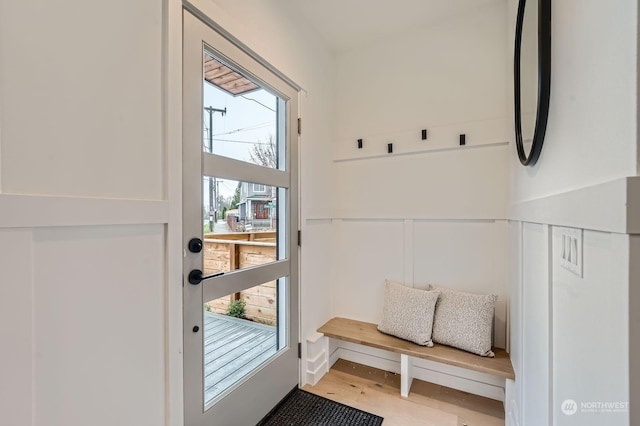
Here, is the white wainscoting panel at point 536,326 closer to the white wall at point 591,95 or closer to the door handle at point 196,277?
the white wall at point 591,95

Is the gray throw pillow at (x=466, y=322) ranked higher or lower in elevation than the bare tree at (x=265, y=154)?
lower

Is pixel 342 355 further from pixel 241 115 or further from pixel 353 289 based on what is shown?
pixel 241 115

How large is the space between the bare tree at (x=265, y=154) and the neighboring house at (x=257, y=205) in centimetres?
15

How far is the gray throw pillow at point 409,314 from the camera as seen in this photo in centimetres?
192

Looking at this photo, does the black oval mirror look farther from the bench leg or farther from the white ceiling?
the bench leg

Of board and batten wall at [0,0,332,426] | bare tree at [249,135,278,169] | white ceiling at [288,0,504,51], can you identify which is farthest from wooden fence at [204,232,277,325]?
white ceiling at [288,0,504,51]

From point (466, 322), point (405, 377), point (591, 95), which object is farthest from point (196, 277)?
point (466, 322)

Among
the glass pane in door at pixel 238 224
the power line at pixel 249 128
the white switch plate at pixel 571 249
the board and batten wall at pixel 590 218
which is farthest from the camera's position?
the power line at pixel 249 128

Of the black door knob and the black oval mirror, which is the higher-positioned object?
the black oval mirror

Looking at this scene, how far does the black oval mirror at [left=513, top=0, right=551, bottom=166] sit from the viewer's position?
877 millimetres

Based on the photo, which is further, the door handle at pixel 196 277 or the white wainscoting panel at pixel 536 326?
the door handle at pixel 196 277

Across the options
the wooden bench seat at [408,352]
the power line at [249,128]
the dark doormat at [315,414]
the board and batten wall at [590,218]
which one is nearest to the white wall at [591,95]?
the board and batten wall at [590,218]

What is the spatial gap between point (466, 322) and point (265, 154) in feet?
5.52

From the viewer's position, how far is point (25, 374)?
769mm
